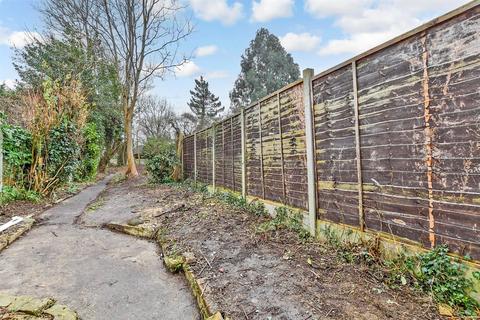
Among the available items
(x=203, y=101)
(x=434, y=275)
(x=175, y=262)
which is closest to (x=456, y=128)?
(x=434, y=275)

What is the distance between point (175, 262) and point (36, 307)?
126 cm

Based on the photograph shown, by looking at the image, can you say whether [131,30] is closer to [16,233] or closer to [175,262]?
[16,233]

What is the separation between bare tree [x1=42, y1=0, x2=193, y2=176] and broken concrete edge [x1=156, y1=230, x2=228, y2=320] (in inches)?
379

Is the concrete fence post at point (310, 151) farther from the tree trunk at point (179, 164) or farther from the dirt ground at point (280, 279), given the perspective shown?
the tree trunk at point (179, 164)

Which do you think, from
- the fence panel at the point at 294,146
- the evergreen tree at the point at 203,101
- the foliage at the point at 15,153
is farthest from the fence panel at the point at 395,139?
the evergreen tree at the point at 203,101

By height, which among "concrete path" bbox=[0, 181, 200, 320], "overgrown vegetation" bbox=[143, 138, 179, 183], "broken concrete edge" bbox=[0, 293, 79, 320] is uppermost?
"overgrown vegetation" bbox=[143, 138, 179, 183]

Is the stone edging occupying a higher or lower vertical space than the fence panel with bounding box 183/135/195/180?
lower

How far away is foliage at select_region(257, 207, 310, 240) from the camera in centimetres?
334

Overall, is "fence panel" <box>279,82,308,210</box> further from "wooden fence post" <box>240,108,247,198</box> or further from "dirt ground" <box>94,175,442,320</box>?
"wooden fence post" <box>240,108,247,198</box>

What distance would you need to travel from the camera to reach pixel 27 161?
6.70 meters

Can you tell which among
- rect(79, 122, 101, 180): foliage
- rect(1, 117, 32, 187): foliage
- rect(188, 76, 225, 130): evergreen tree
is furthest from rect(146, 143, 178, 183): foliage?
rect(188, 76, 225, 130): evergreen tree

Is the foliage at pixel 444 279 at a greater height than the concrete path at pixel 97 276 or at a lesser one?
greater

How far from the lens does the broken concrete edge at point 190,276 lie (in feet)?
6.65

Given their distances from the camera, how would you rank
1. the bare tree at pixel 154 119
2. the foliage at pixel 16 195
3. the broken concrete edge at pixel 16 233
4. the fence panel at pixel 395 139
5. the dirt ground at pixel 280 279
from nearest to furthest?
the dirt ground at pixel 280 279 < the fence panel at pixel 395 139 < the broken concrete edge at pixel 16 233 < the foliage at pixel 16 195 < the bare tree at pixel 154 119
